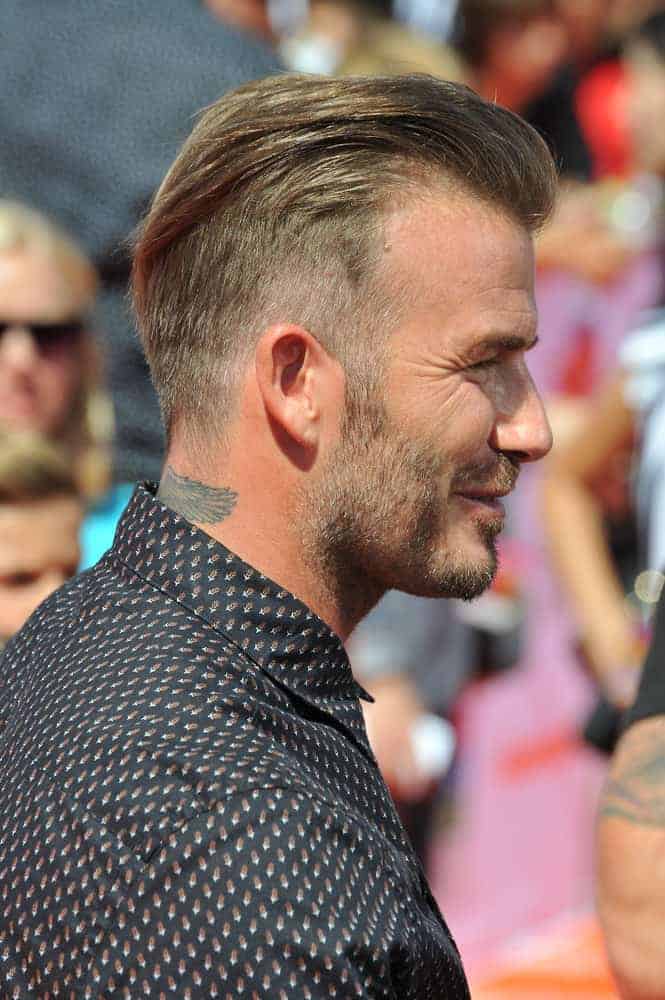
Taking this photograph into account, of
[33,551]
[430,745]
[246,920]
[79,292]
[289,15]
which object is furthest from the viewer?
[289,15]

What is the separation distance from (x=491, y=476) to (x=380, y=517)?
143mm

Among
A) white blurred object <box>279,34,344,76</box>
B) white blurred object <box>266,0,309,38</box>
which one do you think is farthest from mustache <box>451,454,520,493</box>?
white blurred object <box>266,0,309,38</box>

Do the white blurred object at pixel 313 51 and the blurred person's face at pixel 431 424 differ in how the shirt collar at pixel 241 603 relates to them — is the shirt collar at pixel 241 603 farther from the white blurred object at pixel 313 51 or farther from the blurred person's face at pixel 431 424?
the white blurred object at pixel 313 51

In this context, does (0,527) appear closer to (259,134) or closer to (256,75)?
(256,75)

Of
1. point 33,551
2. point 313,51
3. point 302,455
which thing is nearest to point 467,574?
point 302,455

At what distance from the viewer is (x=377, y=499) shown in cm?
164

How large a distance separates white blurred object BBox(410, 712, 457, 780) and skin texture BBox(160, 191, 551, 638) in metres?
2.35

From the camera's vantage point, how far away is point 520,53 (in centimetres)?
615

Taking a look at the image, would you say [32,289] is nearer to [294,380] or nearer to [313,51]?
[294,380]

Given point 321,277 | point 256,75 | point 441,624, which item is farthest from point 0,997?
point 441,624

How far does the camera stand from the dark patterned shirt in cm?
127

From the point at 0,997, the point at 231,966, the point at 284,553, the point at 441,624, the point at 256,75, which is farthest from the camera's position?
the point at 441,624

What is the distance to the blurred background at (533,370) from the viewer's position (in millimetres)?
3100

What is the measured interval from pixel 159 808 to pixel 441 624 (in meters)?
2.89
